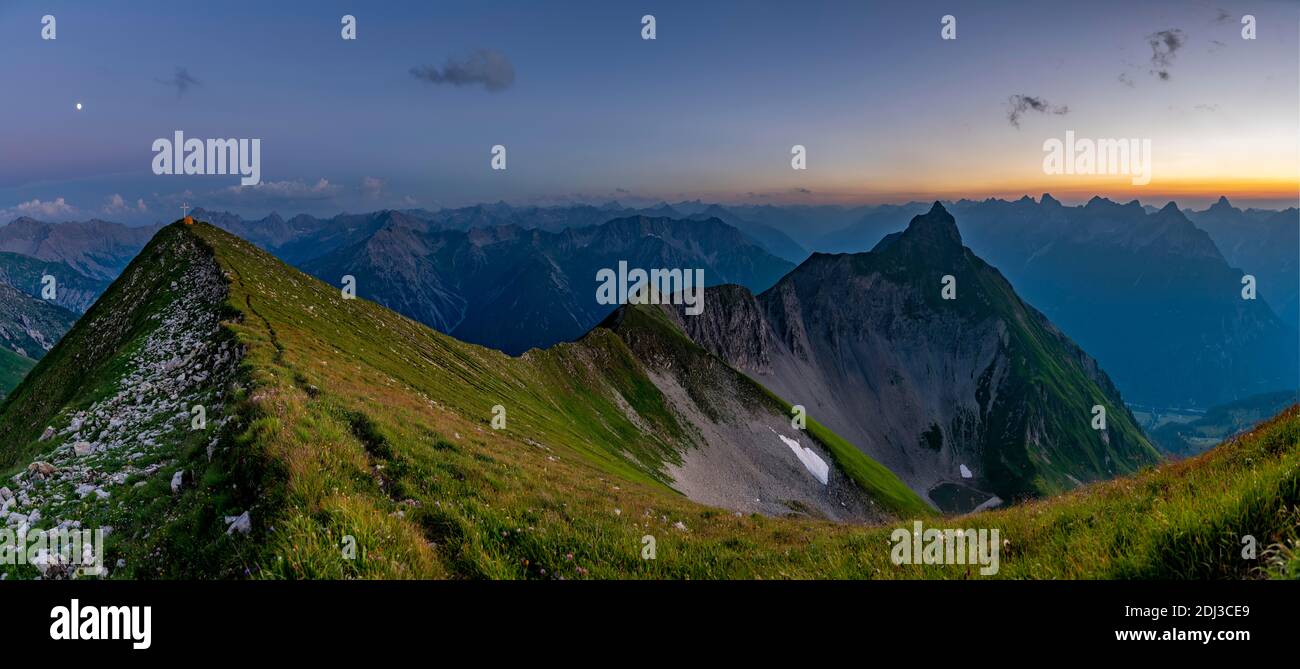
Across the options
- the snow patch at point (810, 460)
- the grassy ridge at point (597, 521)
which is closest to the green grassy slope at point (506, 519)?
the grassy ridge at point (597, 521)

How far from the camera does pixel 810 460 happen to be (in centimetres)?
11594

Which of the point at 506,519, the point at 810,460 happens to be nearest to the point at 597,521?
the point at 506,519

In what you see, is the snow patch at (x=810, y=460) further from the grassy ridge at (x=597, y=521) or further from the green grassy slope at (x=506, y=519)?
the grassy ridge at (x=597, y=521)

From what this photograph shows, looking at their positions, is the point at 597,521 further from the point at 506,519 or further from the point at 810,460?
the point at 810,460

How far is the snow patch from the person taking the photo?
112m

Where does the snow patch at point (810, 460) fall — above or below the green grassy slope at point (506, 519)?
below

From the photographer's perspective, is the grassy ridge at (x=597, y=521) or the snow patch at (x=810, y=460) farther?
the snow patch at (x=810, y=460)

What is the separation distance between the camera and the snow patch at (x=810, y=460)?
112 metres

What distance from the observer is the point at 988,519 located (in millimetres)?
10211

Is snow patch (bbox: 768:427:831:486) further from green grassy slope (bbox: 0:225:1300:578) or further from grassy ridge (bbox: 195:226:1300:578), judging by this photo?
grassy ridge (bbox: 195:226:1300:578)

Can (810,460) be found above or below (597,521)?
below

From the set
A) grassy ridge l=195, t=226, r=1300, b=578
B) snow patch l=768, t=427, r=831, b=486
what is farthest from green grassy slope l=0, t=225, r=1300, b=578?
snow patch l=768, t=427, r=831, b=486

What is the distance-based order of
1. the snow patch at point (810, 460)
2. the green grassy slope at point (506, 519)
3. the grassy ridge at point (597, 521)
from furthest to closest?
the snow patch at point (810, 460) < the green grassy slope at point (506, 519) < the grassy ridge at point (597, 521)
